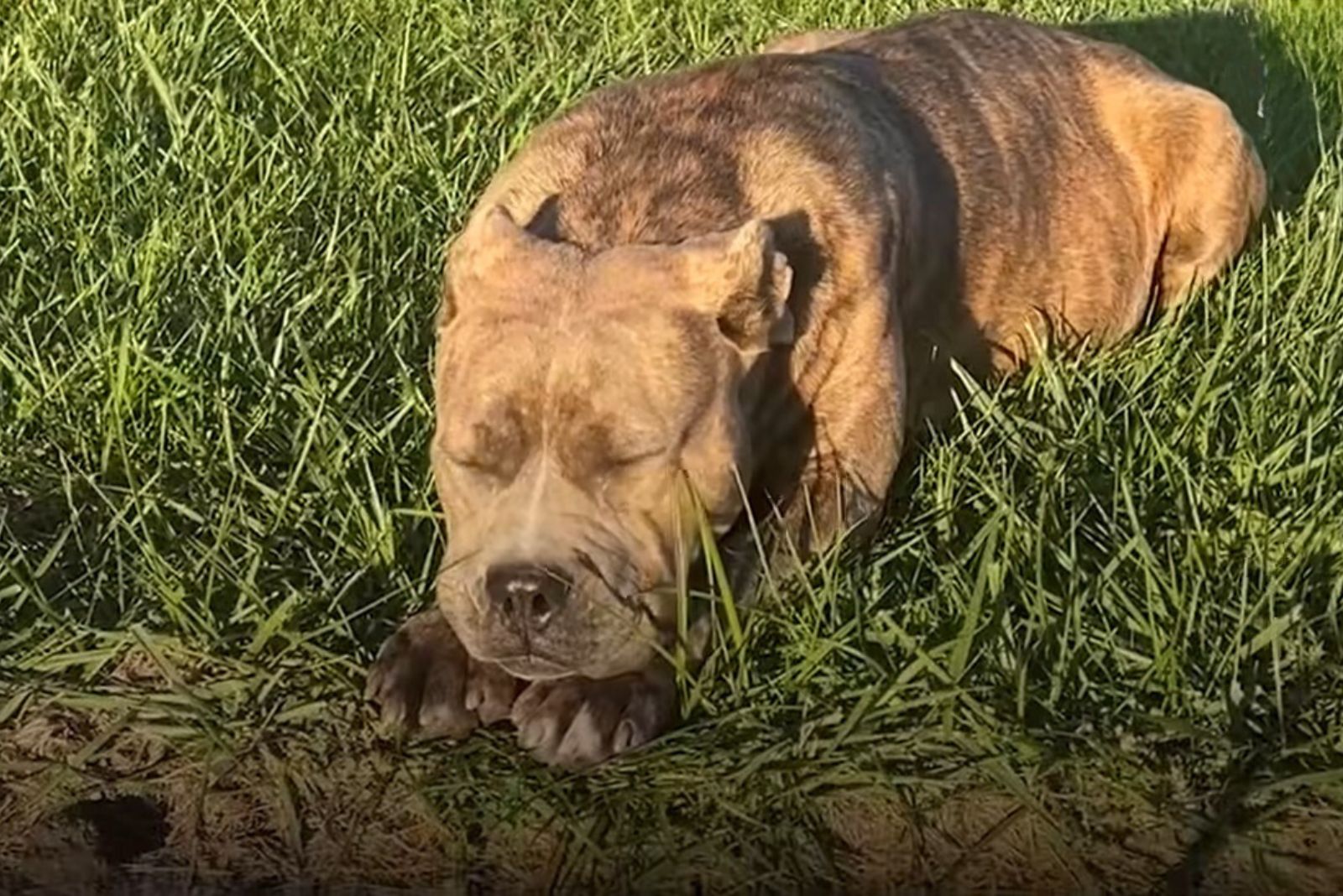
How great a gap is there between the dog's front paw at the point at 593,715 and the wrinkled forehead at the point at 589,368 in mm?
421

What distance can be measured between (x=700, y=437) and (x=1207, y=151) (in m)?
2.31

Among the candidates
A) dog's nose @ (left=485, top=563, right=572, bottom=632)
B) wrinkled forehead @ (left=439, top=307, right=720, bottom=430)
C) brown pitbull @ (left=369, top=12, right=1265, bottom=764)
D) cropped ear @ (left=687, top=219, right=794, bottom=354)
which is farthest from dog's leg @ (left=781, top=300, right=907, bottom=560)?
dog's nose @ (left=485, top=563, right=572, bottom=632)

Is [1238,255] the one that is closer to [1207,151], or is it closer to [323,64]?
[1207,151]

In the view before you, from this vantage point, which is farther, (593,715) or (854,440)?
(854,440)

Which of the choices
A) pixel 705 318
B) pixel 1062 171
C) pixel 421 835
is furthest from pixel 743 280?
pixel 1062 171

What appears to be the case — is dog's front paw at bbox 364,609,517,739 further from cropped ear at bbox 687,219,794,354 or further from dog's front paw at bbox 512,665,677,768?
cropped ear at bbox 687,219,794,354

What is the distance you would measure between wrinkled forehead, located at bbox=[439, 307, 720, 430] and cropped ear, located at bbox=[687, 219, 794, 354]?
0.06m

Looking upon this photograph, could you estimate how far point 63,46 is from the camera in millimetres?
5914

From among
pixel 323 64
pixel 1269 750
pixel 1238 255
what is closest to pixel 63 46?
pixel 323 64

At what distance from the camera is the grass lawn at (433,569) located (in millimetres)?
3020

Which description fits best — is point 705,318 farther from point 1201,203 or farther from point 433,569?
point 1201,203

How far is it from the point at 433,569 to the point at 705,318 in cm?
73

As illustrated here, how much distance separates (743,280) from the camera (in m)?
3.26

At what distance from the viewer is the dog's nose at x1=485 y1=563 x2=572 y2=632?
310cm
